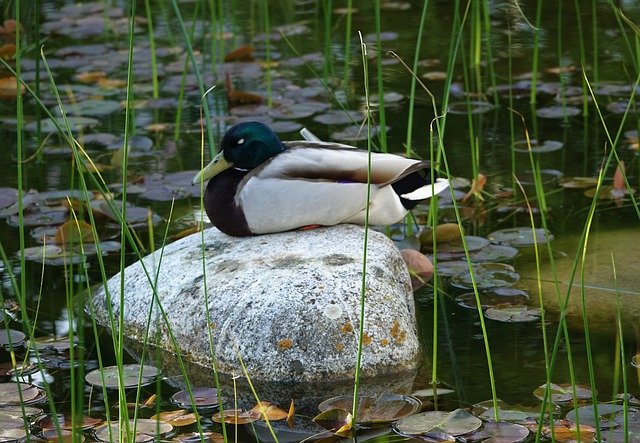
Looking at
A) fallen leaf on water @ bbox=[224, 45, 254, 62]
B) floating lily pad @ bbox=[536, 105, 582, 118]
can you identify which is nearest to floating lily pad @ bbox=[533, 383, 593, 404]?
floating lily pad @ bbox=[536, 105, 582, 118]

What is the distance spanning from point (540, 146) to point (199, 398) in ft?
9.60

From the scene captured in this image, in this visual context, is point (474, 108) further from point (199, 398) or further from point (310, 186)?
point (199, 398)

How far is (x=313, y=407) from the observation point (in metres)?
3.43

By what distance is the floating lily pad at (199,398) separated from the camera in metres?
3.39

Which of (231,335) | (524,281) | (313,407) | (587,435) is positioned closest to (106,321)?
(231,335)

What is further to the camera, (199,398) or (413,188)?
(413,188)

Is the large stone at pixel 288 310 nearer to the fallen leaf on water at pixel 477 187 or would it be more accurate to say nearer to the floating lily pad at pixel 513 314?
the floating lily pad at pixel 513 314

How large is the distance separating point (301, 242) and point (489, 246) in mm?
880

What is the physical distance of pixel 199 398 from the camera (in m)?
3.44

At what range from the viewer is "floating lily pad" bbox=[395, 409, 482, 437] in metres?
3.12

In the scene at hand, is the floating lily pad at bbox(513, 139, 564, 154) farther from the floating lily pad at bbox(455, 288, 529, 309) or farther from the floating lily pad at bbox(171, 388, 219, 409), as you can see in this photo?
the floating lily pad at bbox(171, 388, 219, 409)

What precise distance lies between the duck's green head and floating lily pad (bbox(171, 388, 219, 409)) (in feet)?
3.14

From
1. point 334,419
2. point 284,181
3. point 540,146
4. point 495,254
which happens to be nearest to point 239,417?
point 334,419

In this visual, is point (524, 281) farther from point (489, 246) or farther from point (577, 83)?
point (577, 83)
